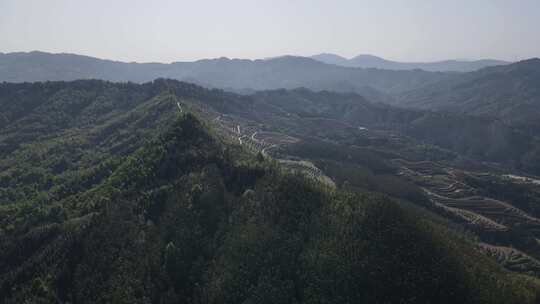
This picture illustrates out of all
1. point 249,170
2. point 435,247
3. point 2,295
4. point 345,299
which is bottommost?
point 2,295

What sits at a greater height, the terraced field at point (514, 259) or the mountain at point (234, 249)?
the mountain at point (234, 249)

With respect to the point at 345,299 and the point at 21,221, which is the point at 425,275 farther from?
the point at 21,221

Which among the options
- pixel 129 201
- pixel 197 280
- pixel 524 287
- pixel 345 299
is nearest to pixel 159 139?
pixel 129 201

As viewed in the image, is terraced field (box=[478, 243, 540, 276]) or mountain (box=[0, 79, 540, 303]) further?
terraced field (box=[478, 243, 540, 276])

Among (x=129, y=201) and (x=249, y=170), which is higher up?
(x=249, y=170)

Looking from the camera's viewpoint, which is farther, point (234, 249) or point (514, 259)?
point (514, 259)

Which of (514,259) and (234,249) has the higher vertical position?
(234,249)

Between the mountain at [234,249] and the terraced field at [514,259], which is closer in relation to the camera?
the mountain at [234,249]

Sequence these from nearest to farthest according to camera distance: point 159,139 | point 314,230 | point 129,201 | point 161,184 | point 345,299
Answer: point 345,299, point 314,230, point 129,201, point 161,184, point 159,139

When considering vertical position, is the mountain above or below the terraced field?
above

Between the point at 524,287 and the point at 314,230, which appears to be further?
the point at 314,230

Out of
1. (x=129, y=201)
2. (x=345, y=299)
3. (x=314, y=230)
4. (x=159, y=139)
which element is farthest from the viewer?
(x=159, y=139)
